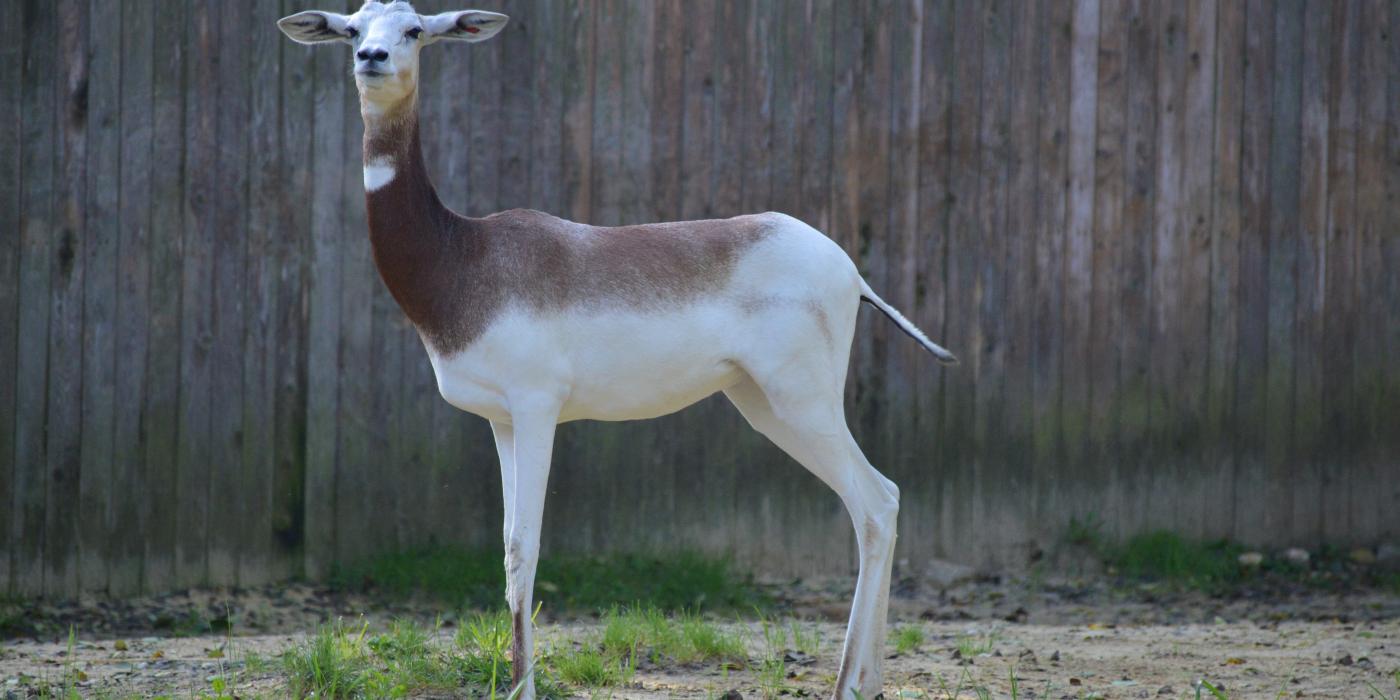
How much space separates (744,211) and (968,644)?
2724 millimetres

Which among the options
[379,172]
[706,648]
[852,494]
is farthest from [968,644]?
[379,172]

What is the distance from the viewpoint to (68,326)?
22.5ft

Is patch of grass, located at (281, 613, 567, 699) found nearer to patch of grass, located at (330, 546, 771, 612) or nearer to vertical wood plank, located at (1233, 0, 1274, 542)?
patch of grass, located at (330, 546, 771, 612)

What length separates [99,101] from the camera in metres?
6.82

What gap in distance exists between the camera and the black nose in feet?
13.6

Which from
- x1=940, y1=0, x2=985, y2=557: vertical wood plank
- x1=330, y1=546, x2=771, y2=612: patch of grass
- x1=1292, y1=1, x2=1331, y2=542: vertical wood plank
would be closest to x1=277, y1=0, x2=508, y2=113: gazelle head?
x1=330, y1=546, x2=771, y2=612: patch of grass

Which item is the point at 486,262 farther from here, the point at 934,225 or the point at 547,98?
the point at 934,225

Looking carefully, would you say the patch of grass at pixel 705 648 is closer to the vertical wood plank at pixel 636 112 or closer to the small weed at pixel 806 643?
the small weed at pixel 806 643

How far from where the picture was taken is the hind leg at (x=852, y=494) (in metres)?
4.49

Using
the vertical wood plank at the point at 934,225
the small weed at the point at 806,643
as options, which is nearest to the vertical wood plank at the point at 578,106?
the vertical wood plank at the point at 934,225

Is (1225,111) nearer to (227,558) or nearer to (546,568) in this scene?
(546,568)

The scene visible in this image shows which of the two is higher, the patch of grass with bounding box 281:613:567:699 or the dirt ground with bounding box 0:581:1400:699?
the patch of grass with bounding box 281:613:567:699

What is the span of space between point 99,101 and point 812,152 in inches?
140

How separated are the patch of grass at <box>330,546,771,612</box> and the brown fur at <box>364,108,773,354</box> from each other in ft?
9.08
